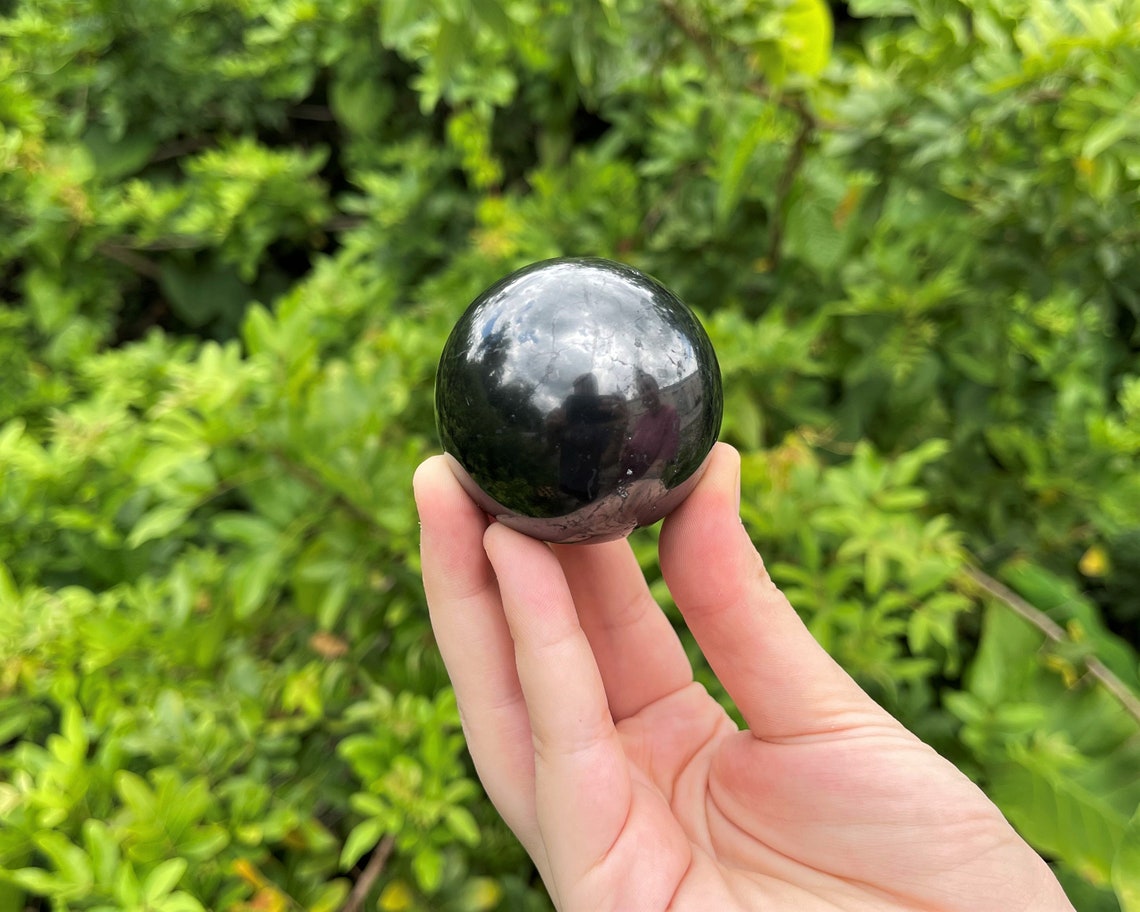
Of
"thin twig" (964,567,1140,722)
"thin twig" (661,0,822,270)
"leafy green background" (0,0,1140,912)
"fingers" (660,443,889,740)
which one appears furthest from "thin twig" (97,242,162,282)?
"thin twig" (964,567,1140,722)

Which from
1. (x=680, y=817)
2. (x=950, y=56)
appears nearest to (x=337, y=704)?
(x=680, y=817)

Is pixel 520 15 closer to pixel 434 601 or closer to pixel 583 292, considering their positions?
pixel 583 292

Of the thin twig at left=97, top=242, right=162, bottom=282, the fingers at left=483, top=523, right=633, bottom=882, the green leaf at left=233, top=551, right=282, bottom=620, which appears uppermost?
the fingers at left=483, top=523, right=633, bottom=882

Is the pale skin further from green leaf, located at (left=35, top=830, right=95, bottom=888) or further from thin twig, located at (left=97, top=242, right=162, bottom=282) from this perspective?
thin twig, located at (left=97, top=242, right=162, bottom=282)

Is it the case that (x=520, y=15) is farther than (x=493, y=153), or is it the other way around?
(x=493, y=153)

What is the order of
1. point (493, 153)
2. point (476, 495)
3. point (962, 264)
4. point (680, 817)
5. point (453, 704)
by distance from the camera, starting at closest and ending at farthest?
point (476, 495), point (680, 817), point (453, 704), point (962, 264), point (493, 153)

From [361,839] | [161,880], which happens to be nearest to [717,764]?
[361,839]
